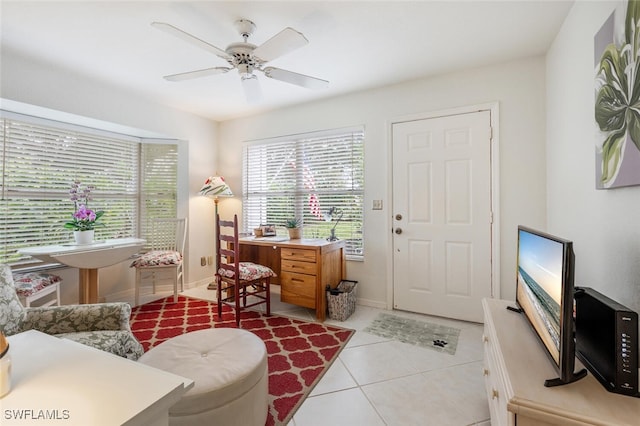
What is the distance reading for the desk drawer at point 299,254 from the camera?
9.21ft

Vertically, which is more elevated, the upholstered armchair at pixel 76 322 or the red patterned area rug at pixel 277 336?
the upholstered armchair at pixel 76 322

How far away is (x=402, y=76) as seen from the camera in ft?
9.31

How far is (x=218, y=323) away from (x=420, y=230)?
2.24 meters

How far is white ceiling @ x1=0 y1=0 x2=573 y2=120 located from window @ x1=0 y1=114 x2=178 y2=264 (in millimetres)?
844

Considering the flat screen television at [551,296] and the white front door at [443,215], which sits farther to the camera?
the white front door at [443,215]

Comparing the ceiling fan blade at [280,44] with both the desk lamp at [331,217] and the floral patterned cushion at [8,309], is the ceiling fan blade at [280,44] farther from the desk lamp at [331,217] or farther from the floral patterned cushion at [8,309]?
the floral patterned cushion at [8,309]

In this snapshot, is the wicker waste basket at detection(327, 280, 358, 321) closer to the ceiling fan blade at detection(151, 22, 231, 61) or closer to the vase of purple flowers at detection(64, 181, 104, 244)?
the ceiling fan blade at detection(151, 22, 231, 61)

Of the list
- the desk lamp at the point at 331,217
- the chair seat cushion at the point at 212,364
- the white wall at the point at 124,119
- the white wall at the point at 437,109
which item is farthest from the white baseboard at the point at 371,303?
the white wall at the point at 124,119

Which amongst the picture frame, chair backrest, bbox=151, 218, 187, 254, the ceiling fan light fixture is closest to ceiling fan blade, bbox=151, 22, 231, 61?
the ceiling fan light fixture

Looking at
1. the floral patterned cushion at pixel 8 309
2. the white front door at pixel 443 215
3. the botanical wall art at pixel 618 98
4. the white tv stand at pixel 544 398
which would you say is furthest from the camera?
the white front door at pixel 443 215

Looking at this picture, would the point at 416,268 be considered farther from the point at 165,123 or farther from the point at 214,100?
the point at 165,123

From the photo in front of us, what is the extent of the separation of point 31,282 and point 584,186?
13.6 feet

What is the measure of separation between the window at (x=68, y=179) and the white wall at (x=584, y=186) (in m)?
4.17

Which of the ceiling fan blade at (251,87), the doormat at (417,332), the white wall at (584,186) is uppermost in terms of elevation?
the ceiling fan blade at (251,87)
